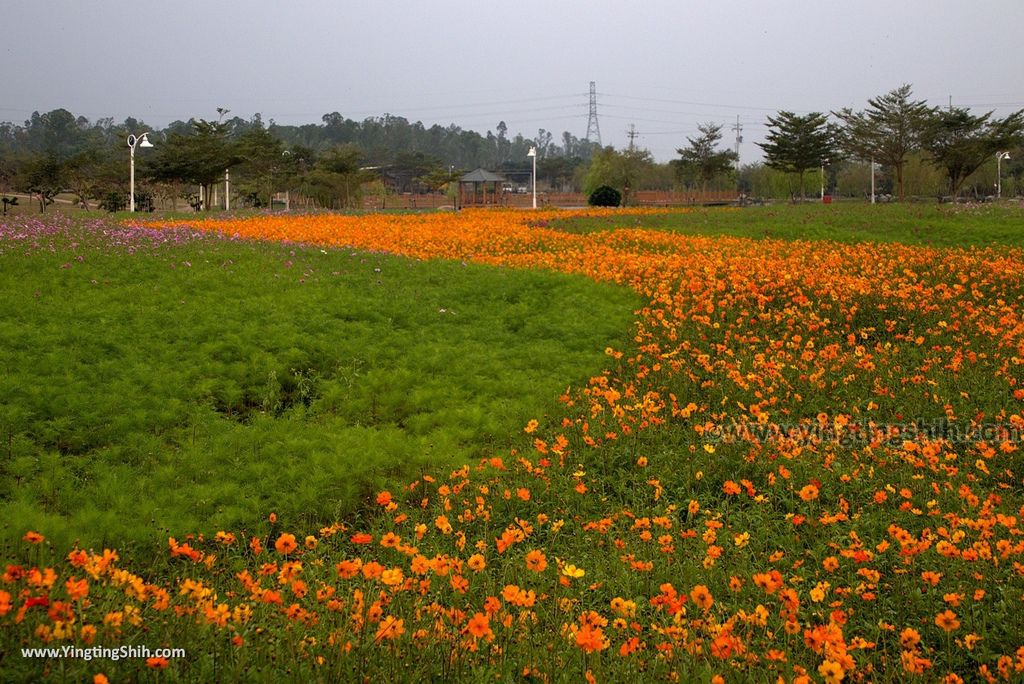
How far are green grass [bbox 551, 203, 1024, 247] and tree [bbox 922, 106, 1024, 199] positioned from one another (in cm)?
1394

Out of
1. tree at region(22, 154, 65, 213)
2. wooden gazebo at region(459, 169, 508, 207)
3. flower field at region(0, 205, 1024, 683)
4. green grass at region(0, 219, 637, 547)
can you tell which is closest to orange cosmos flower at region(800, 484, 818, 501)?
flower field at region(0, 205, 1024, 683)

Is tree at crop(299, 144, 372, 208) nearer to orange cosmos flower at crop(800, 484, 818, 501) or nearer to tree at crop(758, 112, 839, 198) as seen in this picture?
tree at crop(758, 112, 839, 198)

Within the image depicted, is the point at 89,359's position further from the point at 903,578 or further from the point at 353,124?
the point at 353,124

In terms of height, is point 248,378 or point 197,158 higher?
point 197,158

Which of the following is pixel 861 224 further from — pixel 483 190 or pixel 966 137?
pixel 483 190

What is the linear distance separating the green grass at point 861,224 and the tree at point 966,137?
13.9m

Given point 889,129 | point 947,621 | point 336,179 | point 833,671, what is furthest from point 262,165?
point 833,671

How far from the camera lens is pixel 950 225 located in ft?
55.1

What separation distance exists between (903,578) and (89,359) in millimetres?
6388

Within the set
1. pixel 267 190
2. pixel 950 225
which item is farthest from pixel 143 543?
pixel 267 190

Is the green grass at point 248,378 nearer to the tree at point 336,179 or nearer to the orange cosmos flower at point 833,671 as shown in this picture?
the orange cosmos flower at point 833,671

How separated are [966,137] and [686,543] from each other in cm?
3670

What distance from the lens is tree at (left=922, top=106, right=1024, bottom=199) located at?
32.9 metres

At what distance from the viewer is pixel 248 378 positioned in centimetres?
700
